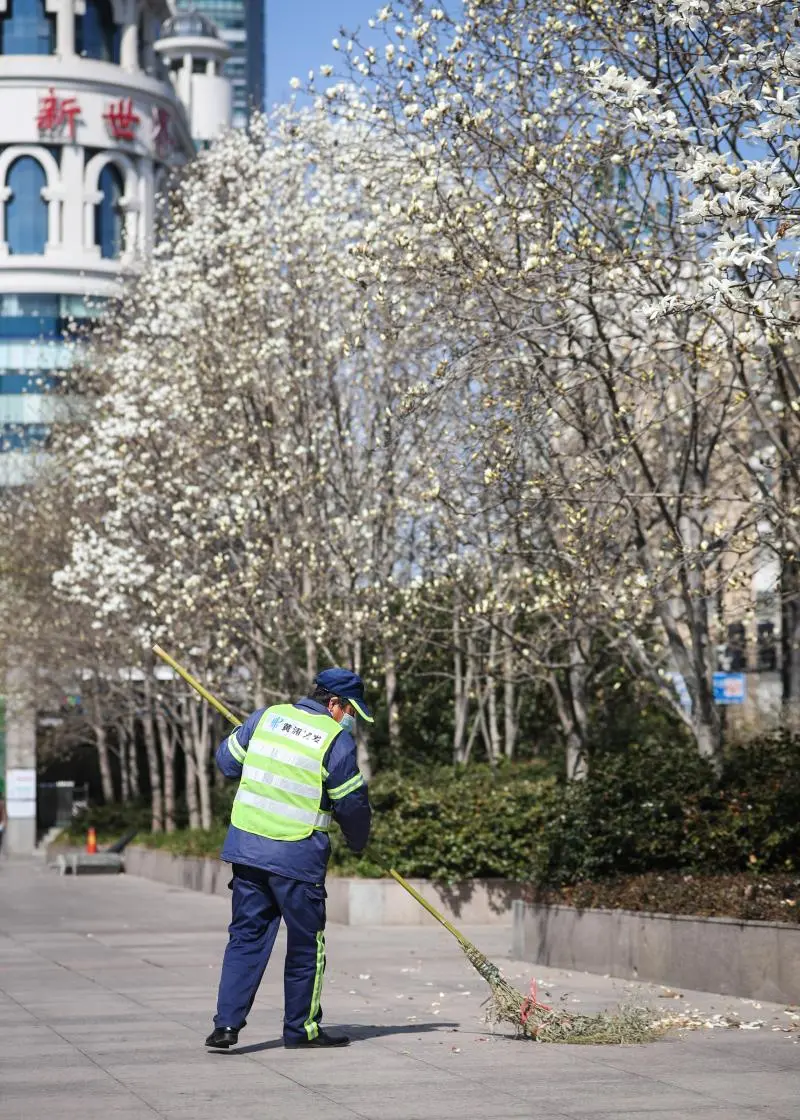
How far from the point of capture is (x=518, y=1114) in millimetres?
7363

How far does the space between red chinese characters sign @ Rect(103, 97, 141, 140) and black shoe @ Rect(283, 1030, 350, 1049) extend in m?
66.9

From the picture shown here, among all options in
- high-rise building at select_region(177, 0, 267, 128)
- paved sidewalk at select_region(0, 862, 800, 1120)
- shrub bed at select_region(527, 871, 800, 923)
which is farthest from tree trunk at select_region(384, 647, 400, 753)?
high-rise building at select_region(177, 0, 267, 128)

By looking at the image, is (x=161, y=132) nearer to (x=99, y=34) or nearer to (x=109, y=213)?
(x=109, y=213)

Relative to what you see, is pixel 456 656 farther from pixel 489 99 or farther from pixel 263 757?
pixel 263 757

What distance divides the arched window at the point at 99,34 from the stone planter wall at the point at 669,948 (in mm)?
63755

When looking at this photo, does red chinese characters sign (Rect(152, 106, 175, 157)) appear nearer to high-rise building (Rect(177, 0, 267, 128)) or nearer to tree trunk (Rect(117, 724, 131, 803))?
tree trunk (Rect(117, 724, 131, 803))

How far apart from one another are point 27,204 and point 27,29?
21.1ft

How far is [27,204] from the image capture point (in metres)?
72.7

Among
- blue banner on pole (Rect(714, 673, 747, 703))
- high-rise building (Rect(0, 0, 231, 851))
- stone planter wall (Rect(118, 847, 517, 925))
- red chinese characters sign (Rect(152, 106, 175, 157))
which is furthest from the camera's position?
red chinese characters sign (Rect(152, 106, 175, 157))

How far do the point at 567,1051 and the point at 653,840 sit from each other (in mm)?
4470

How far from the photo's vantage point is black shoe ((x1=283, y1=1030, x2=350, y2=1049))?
9.12 meters

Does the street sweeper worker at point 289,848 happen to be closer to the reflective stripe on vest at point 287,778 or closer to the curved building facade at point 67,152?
the reflective stripe on vest at point 287,778

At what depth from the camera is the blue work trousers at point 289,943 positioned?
29.6ft

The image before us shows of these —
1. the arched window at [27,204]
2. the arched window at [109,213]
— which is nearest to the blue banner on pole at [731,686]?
the arched window at [109,213]
